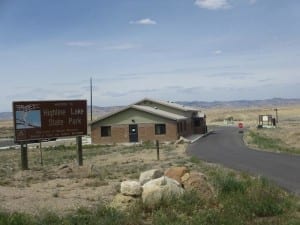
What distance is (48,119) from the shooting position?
84.3 ft

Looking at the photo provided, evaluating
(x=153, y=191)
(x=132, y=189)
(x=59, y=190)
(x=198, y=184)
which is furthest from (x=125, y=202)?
(x=59, y=190)

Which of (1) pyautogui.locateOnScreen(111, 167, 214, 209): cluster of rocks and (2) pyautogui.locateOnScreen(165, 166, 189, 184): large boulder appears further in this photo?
(2) pyautogui.locateOnScreen(165, 166, 189, 184): large boulder

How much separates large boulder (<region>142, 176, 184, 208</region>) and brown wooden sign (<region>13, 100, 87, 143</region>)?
12.5 m

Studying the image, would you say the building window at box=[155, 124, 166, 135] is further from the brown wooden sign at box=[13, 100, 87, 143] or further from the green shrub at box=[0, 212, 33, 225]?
the green shrub at box=[0, 212, 33, 225]

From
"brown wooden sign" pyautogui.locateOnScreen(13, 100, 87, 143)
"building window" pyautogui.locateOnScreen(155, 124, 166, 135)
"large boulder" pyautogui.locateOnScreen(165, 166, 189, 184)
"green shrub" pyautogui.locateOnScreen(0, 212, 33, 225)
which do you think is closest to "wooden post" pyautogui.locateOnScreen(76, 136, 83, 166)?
"brown wooden sign" pyautogui.locateOnScreen(13, 100, 87, 143)

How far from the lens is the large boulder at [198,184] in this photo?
14.0 metres

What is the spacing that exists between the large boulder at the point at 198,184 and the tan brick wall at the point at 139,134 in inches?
1837

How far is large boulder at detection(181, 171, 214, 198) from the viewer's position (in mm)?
13961

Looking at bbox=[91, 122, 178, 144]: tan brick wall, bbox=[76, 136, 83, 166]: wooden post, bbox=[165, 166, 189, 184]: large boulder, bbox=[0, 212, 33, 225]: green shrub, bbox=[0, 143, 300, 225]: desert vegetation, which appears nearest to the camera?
bbox=[0, 212, 33, 225]: green shrub

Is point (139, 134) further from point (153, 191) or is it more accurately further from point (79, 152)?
point (153, 191)

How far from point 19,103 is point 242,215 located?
15279 millimetres

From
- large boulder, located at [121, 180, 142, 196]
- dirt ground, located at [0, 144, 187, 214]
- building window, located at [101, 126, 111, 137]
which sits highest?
building window, located at [101, 126, 111, 137]

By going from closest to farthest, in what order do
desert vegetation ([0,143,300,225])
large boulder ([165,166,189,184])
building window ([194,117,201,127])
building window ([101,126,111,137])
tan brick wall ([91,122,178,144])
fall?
desert vegetation ([0,143,300,225])
large boulder ([165,166,189,184])
tan brick wall ([91,122,178,144])
building window ([101,126,111,137])
building window ([194,117,201,127])

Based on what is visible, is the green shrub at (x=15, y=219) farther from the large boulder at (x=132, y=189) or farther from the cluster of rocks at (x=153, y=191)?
the large boulder at (x=132, y=189)
